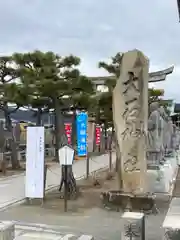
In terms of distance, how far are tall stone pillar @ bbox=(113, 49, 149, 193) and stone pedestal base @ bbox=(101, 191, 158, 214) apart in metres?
0.30

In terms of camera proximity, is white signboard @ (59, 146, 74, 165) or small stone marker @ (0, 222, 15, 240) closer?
small stone marker @ (0, 222, 15, 240)

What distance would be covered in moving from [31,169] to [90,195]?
6.76ft

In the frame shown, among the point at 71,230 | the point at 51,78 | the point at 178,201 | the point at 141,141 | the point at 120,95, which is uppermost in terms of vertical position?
the point at 51,78

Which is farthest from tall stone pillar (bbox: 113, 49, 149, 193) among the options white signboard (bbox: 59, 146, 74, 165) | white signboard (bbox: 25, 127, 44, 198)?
white signboard (bbox: 25, 127, 44, 198)

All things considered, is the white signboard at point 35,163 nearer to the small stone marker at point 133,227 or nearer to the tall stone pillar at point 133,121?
the tall stone pillar at point 133,121

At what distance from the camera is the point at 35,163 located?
9.77 metres

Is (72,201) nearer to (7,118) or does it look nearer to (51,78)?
(51,78)

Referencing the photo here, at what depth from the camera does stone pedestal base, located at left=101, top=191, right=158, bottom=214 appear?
339 inches

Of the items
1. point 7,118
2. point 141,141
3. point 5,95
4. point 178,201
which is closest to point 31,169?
point 141,141

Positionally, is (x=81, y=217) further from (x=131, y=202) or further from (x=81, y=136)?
(x=81, y=136)

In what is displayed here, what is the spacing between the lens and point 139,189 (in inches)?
355

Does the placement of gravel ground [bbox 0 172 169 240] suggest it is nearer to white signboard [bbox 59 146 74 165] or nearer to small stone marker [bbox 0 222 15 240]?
white signboard [bbox 59 146 74 165]

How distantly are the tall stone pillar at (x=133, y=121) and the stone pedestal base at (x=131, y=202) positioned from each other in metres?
0.30

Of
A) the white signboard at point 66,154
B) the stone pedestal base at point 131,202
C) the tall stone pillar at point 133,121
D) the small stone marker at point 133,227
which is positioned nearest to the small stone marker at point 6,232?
the small stone marker at point 133,227
